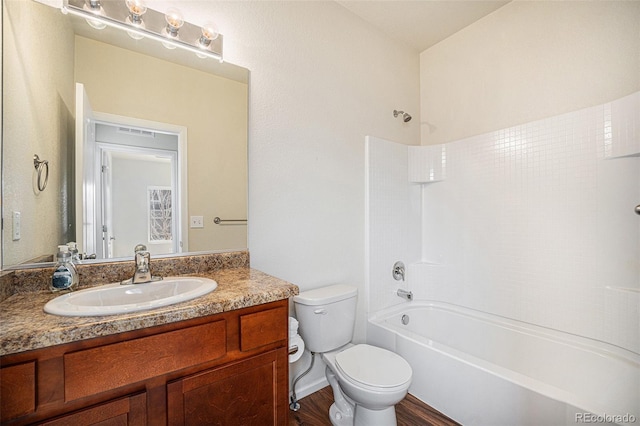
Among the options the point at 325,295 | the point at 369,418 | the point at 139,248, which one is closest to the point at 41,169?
the point at 139,248

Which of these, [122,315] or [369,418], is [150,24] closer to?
[122,315]

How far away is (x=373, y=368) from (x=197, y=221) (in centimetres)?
122

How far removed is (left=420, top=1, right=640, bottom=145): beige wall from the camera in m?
1.61

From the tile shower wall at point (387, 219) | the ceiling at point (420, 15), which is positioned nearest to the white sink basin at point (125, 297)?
the tile shower wall at point (387, 219)

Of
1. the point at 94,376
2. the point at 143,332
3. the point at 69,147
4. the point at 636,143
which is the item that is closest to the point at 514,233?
the point at 636,143

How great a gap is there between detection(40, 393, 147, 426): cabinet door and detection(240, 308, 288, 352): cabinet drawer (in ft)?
1.05

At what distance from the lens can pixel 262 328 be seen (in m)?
1.04

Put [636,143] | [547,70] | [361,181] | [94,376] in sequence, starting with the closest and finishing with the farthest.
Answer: [94,376] < [636,143] < [547,70] < [361,181]

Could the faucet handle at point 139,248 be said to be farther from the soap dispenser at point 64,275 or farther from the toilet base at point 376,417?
the toilet base at point 376,417

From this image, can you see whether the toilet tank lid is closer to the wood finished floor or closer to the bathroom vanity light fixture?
the wood finished floor

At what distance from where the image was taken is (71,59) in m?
1.16

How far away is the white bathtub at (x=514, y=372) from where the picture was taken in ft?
4.11

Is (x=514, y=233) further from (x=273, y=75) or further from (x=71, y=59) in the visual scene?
(x=71, y=59)

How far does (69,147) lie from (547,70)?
9.16 feet
